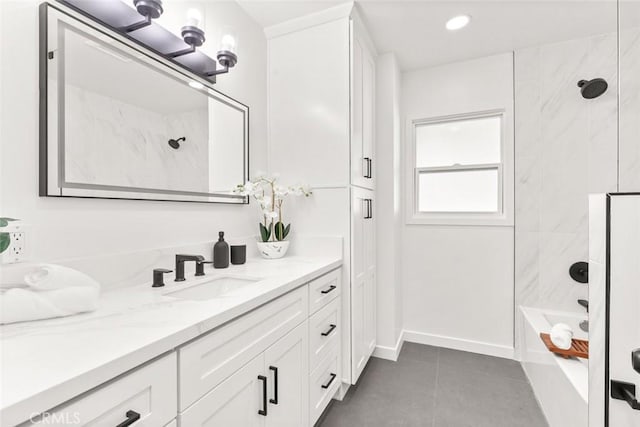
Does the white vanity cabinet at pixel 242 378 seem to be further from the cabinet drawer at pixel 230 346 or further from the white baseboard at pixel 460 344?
the white baseboard at pixel 460 344

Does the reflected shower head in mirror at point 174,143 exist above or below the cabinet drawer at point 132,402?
above

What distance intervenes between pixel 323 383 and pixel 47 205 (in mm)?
1479

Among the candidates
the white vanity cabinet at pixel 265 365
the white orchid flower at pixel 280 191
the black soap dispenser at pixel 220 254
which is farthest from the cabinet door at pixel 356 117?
the black soap dispenser at pixel 220 254

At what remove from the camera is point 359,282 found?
201 cm

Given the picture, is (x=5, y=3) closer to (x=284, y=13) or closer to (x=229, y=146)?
(x=229, y=146)

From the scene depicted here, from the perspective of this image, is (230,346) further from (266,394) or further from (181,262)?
(181,262)

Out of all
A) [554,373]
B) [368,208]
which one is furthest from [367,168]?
[554,373]

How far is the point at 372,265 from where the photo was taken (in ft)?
7.69

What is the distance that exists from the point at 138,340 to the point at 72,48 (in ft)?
3.49

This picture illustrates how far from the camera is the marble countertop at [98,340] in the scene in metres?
0.50

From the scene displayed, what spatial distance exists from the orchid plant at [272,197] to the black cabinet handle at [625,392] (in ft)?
5.09

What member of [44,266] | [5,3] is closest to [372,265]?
[44,266]

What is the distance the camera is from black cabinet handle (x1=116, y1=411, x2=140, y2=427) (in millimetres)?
610

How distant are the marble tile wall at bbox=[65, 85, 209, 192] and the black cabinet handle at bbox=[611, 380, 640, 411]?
5.83 ft
